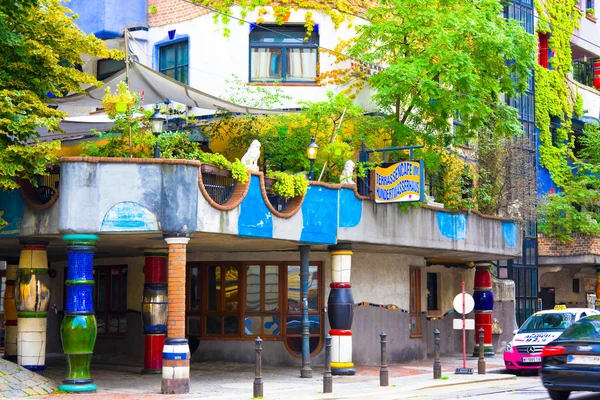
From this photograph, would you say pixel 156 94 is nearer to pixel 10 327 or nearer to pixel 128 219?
pixel 128 219

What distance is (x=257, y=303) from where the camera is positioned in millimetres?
25297

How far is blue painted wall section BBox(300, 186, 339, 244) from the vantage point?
2155 centimetres

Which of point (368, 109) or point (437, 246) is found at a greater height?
point (368, 109)

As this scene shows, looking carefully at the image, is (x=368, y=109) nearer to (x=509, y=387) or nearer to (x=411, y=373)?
(x=411, y=373)

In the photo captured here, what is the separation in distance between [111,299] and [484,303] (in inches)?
441

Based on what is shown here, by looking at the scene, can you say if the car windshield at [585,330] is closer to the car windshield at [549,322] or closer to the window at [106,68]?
the car windshield at [549,322]

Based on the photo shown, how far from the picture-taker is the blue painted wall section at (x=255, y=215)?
64.5 ft

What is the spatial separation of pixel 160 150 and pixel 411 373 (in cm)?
890

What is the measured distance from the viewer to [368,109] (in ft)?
86.3

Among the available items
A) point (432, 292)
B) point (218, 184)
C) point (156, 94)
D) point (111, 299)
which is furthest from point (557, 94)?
point (218, 184)

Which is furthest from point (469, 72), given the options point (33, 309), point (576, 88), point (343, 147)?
point (576, 88)

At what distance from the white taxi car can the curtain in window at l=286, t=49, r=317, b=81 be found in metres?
8.73

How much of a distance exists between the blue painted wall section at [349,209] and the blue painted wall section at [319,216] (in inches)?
8.9

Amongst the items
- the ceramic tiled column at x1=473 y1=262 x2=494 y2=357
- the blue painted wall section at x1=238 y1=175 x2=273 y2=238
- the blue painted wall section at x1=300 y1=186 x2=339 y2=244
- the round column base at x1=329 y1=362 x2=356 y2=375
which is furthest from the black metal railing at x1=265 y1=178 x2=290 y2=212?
the ceramic tiled column at x1=473 y1=262 x2=494 y2=357
